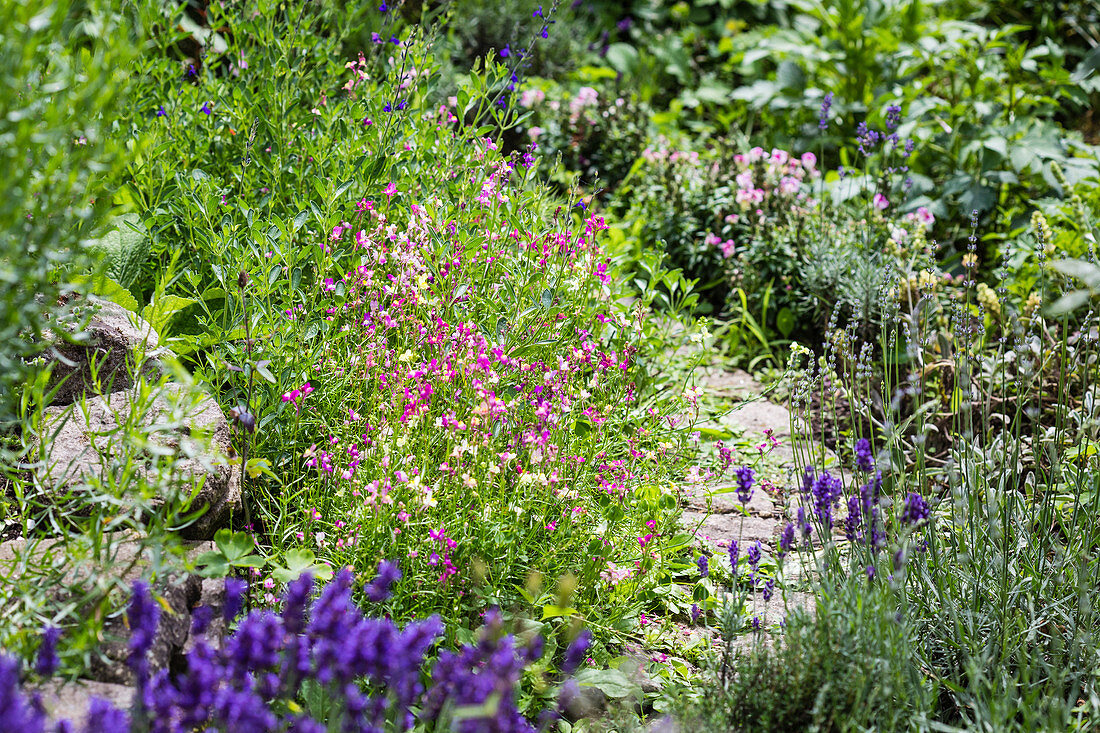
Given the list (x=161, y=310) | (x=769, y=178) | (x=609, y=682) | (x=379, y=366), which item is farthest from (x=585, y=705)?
(x=769, y=178)

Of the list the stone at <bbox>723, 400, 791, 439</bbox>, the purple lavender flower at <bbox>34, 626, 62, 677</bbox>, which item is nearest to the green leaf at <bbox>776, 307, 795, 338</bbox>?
the stone at <bbox>723, 400, 791, 439</bbox>

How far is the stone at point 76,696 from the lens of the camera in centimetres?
155

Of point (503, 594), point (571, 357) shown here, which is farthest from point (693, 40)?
point (503, 594)

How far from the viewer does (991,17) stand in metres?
7.43

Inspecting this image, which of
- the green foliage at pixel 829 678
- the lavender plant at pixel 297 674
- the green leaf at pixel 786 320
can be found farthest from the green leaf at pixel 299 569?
the green leaf at pixel 786 320

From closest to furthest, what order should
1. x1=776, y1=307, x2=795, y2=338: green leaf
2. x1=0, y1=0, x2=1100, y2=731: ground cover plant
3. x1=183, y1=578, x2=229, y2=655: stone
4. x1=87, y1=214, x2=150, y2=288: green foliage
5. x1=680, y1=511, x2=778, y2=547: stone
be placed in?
x1=0, y1=0, x2=1100, y2=731: ground cover plant < x1=183, y1=578, x2=229, y2=655: stone < x1=87, y1=214, x2=150, y2=288: green foliage < x1=680, y1=511, x2=778, y2=547: stone < x1=776, y1=307, x2=795, y2=338: green leaf

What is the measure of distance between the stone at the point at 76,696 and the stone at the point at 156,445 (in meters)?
0.42

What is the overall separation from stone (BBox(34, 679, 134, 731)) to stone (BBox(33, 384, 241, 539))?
0.42 metres

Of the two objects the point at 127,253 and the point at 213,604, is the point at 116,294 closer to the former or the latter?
the point at 127,253

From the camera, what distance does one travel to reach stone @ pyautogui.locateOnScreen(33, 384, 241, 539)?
1.96 meters

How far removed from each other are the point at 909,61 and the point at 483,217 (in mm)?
3956

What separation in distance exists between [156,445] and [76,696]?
1.74 ft

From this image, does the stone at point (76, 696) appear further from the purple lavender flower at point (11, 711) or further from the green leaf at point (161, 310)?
the green leaf at point (161, 310)

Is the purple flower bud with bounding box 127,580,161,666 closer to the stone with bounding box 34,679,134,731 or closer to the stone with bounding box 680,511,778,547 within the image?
the stone with bounding box 34,679,134,731
